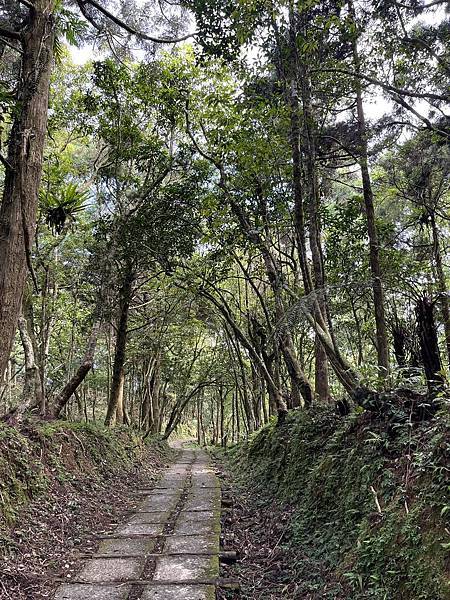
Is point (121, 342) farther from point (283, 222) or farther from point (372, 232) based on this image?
point (372, 232)

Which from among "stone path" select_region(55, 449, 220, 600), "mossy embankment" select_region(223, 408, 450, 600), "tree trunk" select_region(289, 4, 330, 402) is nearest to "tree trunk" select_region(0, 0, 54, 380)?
"stone path" select_region(55, 449, 220, 600)

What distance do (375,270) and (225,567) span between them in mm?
4625

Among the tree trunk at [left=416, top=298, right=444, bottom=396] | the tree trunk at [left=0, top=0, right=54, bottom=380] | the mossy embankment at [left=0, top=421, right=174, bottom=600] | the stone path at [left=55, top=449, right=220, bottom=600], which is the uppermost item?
the tree trunk at [left=0, top=0, right=54, bottom=380]

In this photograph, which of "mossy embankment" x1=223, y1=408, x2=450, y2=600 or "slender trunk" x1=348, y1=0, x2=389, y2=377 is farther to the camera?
"slender trunk" x1=348, y1=0, x2=389, y2=377

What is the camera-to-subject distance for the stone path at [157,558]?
3.51 m

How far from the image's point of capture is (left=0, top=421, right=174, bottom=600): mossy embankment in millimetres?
3906

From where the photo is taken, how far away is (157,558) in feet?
13.9

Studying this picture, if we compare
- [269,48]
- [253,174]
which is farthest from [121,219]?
[269,48]

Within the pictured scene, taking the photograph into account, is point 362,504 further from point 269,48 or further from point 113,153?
point 113,153

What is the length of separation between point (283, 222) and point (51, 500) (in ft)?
20.4

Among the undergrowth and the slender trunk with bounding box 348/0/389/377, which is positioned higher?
the slender trunk with bounding box 348/0/389/377

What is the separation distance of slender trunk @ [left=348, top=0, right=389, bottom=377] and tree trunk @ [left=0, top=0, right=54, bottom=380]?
12.3 feet

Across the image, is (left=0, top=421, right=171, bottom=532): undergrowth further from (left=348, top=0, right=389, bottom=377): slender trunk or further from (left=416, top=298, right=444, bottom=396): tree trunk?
(left=348, top=0, right=389, bottom=377): slender trunk

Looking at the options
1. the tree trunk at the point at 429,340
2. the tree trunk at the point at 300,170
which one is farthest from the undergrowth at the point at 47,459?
the tree trunk at the point at 429,340
